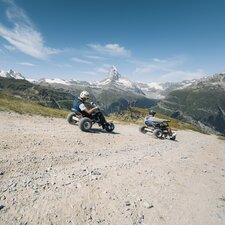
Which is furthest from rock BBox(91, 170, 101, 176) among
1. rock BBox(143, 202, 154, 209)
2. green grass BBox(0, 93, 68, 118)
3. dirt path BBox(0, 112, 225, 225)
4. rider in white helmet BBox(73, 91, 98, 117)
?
green grass BBox(0, 93, 68, 118)

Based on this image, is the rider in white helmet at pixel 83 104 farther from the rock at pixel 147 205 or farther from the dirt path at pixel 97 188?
the rock at pixel 147 205

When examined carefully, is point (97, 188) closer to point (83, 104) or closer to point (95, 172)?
point (95, 172)

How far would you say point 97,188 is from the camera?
716cm

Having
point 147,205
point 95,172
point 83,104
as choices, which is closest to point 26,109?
point 83,104

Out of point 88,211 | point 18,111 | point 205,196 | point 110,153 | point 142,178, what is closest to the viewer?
point 88,211

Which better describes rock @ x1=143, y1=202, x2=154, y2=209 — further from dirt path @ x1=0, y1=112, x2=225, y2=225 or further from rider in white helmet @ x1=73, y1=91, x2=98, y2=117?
rider in white helmet @ x1=73, y1=91, x2=98, y2=117

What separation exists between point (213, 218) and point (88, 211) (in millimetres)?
4022

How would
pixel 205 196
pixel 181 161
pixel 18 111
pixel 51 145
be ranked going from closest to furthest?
pixel 205 196 < pixel 51 145 < pixel 181 161 < pixel 18 111

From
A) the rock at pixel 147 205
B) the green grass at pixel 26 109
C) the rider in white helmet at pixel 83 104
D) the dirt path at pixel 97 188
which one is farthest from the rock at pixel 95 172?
the green grass at pixel 26 109

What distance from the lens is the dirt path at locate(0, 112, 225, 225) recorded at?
18.6 feet

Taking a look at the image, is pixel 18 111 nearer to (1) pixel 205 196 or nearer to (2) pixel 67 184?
(2) pixel 67 184

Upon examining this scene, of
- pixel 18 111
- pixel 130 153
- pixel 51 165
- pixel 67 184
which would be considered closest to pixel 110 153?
pixel 130 153

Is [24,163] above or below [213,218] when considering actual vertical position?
above

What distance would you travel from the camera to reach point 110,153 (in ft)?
37.7
